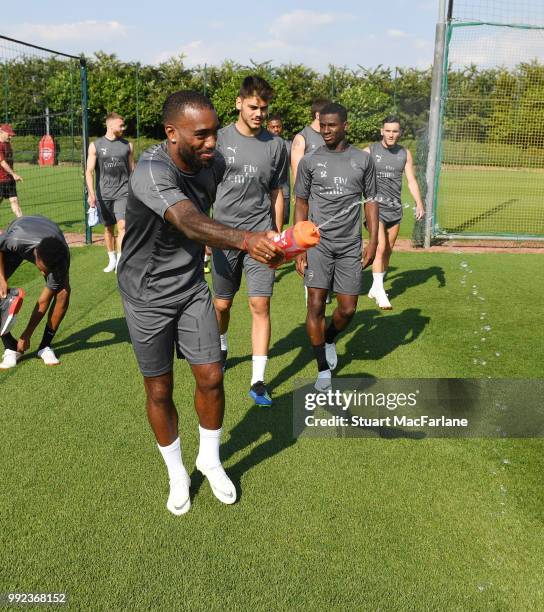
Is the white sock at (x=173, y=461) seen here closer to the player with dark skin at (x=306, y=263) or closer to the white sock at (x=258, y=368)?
the white sock at (x=258, y=368)

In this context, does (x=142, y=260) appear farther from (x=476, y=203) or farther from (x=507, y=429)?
(x=476, y=203)

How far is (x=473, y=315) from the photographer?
795 centimetres

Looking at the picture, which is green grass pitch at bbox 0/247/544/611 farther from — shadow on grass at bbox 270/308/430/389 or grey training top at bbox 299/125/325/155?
grey training top at bbox 299/125/325/155

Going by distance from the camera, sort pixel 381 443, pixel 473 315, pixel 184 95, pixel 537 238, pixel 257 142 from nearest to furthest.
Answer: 1. pixel 184 95
2. pixel 381 443
3. pixel 257 142
4. pixel 473 315
5. pixel 537 238

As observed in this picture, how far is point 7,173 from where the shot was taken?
12320 mm

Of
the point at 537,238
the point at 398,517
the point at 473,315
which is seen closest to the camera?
the point at 398,517

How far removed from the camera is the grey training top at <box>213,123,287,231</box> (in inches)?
217

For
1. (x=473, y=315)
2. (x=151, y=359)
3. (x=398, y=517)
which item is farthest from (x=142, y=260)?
(x=473, y=315)

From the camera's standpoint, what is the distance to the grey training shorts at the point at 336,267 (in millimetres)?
5676

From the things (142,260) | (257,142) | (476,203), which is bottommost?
(476,203)

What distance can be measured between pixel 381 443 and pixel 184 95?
2599 millimetres

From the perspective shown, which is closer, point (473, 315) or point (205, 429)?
point (205, 429)

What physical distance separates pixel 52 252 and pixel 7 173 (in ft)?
24.4

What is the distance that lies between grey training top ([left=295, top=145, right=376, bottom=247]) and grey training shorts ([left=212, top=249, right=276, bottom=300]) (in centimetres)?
61
